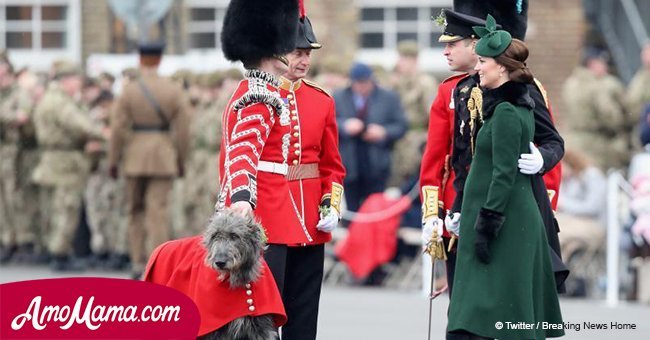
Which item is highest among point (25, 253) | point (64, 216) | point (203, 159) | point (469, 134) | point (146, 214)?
point (469, 134)

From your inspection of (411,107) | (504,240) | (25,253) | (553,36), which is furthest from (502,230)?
(553,36)

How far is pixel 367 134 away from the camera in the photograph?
1764cm

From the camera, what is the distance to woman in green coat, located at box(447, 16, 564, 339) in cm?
850

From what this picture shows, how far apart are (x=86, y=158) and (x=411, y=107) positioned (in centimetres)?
357

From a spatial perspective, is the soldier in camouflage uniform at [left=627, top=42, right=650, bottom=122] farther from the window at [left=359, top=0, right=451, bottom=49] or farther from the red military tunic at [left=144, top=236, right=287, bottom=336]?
the red military tunic at [left=144, top=236, right=287, bottom=336]

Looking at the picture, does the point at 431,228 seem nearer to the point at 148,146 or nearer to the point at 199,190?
the point at 148,146

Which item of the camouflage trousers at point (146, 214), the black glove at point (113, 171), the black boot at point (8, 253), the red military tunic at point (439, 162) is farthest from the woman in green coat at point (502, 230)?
the black boot at point (8, 253)

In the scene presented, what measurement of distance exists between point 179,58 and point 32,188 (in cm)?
436

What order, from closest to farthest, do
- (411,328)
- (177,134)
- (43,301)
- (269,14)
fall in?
(43,301) → (269,14) → (411,328) → (177,134)

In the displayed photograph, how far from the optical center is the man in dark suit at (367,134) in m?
17.7

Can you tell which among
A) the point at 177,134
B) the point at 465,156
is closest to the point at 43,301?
the point at 465,156

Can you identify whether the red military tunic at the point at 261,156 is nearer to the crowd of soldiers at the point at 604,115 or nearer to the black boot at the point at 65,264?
the crowd of soldiers at the point at 604,115

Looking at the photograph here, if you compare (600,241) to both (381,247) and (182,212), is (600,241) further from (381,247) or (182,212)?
(182,212)

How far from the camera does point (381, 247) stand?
668 inches
